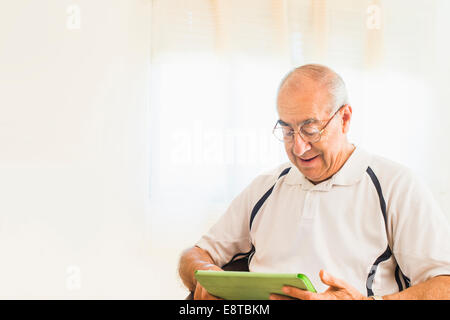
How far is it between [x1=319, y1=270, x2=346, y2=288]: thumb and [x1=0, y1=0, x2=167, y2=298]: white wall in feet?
4.77

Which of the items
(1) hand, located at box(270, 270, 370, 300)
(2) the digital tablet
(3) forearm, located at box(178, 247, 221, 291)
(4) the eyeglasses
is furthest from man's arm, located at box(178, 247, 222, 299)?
(4) the eyeglasses

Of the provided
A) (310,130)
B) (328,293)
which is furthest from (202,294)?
(310,130)

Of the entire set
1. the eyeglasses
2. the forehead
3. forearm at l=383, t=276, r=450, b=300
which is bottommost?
forearm at l=383, t=276, r=450, b=300

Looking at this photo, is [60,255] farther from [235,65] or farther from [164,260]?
[235,65]

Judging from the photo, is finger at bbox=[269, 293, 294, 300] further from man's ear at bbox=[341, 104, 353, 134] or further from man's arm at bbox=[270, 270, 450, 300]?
man's ear at bbox=[341, 104, 353, 134]

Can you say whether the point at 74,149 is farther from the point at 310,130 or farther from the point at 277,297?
the point at 277,297

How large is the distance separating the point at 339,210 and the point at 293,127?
0.29 metres

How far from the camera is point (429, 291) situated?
1.15m

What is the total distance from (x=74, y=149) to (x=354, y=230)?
1.58m

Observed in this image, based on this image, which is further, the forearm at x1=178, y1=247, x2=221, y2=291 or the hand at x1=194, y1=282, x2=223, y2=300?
the forearm at x1=178, y1=247, x2=221, y2=291

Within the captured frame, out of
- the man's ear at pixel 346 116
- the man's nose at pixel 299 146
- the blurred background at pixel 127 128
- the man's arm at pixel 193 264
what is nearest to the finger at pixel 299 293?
the man's arm at pixel 193 264

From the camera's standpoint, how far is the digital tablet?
1020 millimetres

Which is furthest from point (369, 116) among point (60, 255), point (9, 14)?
point (9, 14)

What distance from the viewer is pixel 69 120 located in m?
2.33
